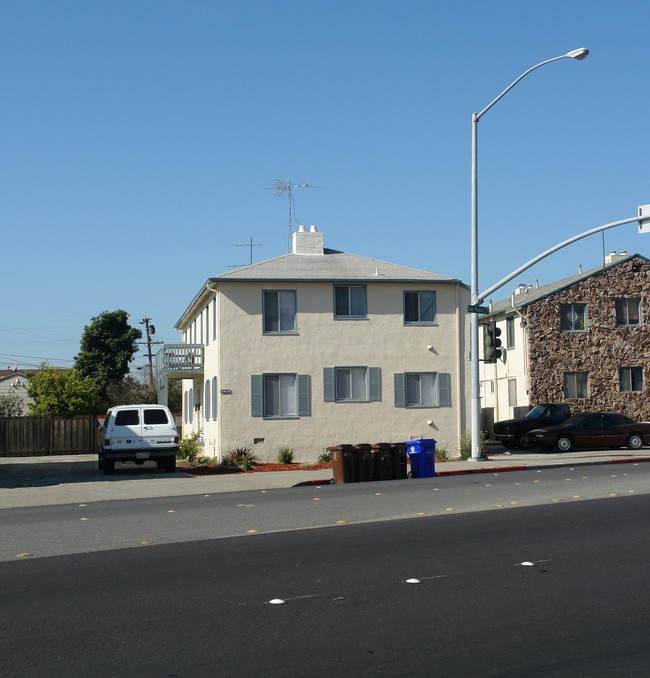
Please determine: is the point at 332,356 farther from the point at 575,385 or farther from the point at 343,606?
the point at 343,606

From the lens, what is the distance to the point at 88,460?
32.8 m

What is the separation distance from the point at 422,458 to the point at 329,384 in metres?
7.56

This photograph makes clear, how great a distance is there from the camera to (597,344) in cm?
3844

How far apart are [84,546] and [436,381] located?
19.9 meters

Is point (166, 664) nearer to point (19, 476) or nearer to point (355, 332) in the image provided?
point (19, 476)

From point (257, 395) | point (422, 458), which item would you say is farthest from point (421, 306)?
point (422, 458)

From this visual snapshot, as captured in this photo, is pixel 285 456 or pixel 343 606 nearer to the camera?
pixel 343 606

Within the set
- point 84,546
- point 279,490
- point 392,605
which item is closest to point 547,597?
point 392,605

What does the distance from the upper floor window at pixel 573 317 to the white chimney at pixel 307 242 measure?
13.2 meters

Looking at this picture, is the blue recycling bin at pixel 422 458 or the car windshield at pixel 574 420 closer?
the blue recycling bin at pixel 422 458

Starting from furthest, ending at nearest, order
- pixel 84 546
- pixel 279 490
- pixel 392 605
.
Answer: pixel 279 490, pixel 84 546, pixel 392 605

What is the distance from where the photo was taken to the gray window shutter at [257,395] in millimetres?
28094

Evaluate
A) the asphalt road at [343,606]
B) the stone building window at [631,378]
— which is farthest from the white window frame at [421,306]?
the asphalt road at [343,606]

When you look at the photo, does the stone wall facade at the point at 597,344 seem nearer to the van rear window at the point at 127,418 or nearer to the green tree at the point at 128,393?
the van rear window at the point at 127,418
